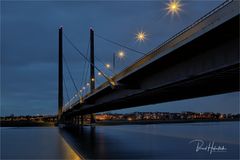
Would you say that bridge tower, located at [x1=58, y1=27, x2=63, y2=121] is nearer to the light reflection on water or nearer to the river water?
the river water

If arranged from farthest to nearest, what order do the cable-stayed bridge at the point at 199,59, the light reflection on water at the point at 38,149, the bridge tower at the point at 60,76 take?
1. the bridge tower at the point at 60,76
2. the light reflection on water at the point at 38,149
3. the cable-stayed bridge at the point at 199,59

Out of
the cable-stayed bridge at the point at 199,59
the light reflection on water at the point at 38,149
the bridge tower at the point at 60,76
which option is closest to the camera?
the cable-stayed bridge at the point at 199,59

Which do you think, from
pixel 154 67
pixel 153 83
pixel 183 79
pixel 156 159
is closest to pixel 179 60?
pixel 183 79

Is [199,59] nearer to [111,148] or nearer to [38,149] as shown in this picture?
[111,148]

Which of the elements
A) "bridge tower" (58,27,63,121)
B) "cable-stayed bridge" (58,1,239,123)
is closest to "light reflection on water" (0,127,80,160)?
"cable-stayed bridge" (58,1,239,123)

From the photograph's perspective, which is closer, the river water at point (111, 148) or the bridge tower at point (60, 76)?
the river water at point (111, 148)

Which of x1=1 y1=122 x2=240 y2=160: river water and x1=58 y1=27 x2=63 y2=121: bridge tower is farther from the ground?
x1=58 y1=27 x2=63 y2=121: bridge tower

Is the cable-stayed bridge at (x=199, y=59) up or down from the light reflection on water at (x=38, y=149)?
up

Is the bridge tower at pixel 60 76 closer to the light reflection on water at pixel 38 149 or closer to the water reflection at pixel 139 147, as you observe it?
the water reflection at pixel 139 147

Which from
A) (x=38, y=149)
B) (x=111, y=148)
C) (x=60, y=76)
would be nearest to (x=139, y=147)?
(x=111, y=148)

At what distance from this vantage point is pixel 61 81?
130 m

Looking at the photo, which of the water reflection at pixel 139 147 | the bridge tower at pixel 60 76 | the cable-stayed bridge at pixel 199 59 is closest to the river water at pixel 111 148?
the water reflection at pixel 139 147

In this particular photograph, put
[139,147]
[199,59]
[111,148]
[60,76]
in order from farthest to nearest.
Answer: [60,76], [139,147], [111,148], [199,59]

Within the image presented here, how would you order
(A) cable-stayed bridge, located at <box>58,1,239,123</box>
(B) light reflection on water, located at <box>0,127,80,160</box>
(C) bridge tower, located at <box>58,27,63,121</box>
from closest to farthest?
1. (A) cable-stayed bridge, located at <box>58,1,239,123</box>
2. (B) light reflection on water, located at <box>0,127,80,160</box>
3. (C) bridge tower, located at <box>58,27,63,121</box>
